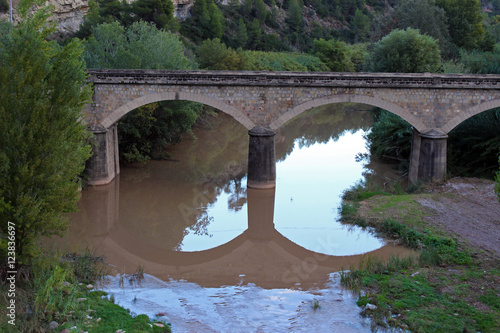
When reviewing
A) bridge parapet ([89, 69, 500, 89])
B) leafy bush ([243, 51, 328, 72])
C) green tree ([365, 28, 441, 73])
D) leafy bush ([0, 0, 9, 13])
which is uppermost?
leafy bush ([0, 0, 9, 13])

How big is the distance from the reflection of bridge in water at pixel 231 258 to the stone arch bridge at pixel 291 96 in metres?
4.20

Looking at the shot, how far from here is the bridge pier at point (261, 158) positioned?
19453 millimetres

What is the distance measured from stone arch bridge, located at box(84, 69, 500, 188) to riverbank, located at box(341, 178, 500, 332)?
8.35 ft

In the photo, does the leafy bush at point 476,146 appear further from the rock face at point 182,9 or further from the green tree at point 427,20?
the rock face at point 182,9

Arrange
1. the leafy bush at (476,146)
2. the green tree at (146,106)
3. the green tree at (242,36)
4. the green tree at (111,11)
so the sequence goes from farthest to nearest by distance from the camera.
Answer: the green tree at (242,36) < the green tree at (111,11) < the green tree at (146,106) < the leafy bush at (476,146)

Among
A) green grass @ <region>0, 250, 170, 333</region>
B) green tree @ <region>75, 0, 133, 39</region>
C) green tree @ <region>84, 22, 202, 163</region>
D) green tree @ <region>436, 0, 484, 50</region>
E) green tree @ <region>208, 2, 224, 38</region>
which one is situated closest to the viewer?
green grass @ <region>0, 250, 170, 333</region>

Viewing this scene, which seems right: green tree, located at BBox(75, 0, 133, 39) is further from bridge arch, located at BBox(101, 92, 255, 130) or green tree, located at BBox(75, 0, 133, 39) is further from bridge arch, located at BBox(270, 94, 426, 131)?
bridge arch, located at BBox(270, 94, 426, 131)

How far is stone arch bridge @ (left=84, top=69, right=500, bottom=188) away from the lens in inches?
744

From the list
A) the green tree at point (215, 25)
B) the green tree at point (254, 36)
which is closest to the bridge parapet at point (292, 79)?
the green tree at point (215, 25)

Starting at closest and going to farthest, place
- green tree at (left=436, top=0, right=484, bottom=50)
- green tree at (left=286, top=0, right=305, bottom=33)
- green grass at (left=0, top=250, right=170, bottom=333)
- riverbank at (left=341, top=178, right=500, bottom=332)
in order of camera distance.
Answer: green grass at (left=0, top=250, right=170, bottom=333) < riverbank at (left=341, top=178, right=500, bottom=332) < green tree at (left=436, top=0, right=484, bottom=50) < green tree at (left=286, top=0, right=305, bottom=33)

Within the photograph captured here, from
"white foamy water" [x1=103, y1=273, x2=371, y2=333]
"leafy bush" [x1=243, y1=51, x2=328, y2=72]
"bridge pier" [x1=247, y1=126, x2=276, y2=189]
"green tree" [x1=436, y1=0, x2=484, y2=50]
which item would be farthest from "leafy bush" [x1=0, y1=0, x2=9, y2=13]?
"green tree" [x1=436, y1=0, x2=484, y2=50]

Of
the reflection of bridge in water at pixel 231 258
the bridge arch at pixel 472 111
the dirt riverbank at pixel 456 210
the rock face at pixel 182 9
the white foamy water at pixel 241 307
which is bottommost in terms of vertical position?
the white foamy water at pixel 241 307

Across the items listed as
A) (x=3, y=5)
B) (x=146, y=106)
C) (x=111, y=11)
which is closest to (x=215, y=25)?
(x=111, y=11)

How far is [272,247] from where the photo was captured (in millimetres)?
14836
